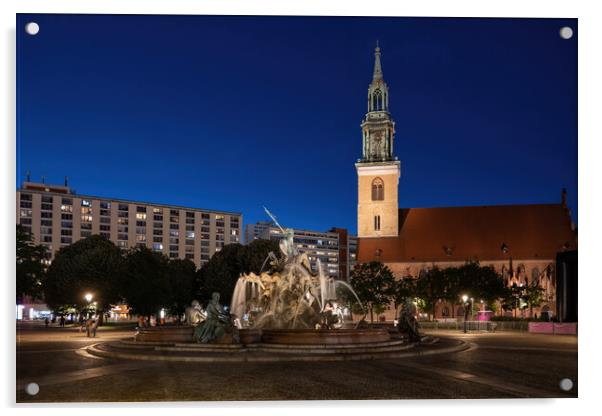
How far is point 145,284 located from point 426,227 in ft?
145

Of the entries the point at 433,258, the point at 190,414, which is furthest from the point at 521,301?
the point at 190,414

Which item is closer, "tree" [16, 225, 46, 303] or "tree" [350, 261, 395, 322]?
"tree" [16, 225, 46, 303]

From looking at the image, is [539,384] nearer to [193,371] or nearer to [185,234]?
[193,371]

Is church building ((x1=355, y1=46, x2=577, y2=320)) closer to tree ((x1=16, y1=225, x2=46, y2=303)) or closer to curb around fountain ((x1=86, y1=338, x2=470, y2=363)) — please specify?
tree ((x1=16, y1=225, x2=46, y2=303))

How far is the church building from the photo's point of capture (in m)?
80.3

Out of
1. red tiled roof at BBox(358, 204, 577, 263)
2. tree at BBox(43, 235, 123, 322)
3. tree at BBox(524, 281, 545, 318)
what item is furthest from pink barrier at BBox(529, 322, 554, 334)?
red tiled roof at BBox(358, 204, 577, 263)

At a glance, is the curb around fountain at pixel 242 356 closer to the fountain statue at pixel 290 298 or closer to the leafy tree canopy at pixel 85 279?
the fountain statue at pixel 290 298

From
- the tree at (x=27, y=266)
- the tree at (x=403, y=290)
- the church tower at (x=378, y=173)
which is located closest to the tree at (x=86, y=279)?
the tree at (x=27, y=266)

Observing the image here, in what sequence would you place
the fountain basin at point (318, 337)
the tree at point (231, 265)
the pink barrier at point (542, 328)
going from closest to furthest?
the fountain basin at point (318, 337), the pink barrier at point (542, 328), the tree at point (231, 265)

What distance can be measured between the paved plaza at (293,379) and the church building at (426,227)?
207 ft

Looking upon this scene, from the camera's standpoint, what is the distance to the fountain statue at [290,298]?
23.9m

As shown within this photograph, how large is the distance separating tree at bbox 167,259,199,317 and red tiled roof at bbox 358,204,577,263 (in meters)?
25.4
